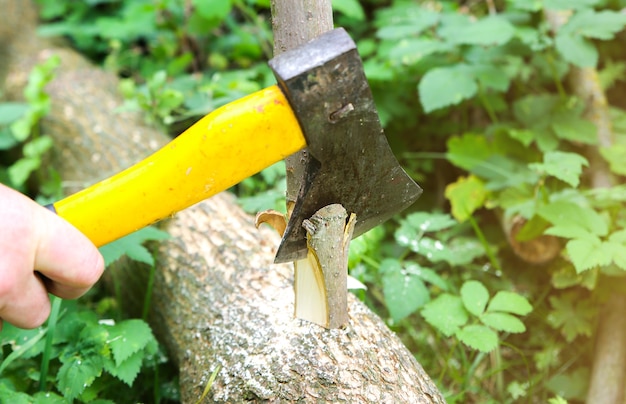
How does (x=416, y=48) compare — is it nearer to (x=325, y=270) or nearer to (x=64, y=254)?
(x=325, y=270)

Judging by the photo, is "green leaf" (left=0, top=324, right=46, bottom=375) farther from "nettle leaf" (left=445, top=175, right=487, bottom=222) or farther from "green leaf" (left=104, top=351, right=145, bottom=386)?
"nettle leaf" (left=445, top=175, right=487, bottom=222)

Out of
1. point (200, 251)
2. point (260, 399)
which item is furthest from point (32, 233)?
point (200, 251)

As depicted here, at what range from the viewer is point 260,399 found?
1547 mm

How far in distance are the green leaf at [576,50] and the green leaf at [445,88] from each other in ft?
1.43

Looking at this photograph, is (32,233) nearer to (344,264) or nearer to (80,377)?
(80,377)

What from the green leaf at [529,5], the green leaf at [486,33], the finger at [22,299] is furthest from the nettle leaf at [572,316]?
the finger at [22,299]

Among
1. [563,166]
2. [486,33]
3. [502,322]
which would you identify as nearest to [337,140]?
[502,322]

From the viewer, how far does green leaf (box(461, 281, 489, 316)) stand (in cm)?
195

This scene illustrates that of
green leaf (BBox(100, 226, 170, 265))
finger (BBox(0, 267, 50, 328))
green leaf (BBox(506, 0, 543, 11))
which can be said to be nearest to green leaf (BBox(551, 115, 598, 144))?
green leaf (BBox(506, 0, 543, 11))

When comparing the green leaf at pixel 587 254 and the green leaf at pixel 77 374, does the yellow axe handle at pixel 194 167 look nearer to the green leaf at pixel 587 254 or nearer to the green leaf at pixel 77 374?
the green leaf at pixel 77 374

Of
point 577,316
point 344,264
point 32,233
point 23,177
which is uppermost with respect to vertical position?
point 32,233

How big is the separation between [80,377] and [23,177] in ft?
6.35

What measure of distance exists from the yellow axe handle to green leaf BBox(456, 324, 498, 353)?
94 centimetres

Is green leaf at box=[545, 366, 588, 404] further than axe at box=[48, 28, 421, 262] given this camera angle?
Yes
